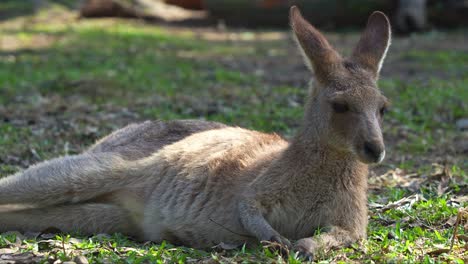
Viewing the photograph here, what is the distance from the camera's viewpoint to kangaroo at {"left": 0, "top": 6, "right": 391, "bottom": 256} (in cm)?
450

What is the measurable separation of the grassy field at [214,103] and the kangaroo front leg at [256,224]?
0.10m

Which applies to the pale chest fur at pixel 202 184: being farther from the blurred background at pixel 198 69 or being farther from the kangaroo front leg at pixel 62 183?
the blurred background at pixel 198 69

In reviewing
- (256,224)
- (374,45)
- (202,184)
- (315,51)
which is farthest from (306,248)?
(374,45)

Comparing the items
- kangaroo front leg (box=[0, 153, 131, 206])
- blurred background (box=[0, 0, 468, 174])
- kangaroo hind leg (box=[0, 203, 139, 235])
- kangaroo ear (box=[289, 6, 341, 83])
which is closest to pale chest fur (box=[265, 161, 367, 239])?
kangaroo ear (box=[289, 6, 341, 83])

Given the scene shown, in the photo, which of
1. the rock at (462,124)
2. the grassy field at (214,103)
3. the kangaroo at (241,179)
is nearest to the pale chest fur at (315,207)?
the kangaroo at (241,179)

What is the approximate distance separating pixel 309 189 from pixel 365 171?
0.48 meters

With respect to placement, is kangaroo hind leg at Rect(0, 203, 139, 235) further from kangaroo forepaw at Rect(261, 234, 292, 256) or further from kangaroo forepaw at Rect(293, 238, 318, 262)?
kangaroo forepaw at Rect(293, 238, 318, 262)

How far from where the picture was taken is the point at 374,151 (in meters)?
4.27

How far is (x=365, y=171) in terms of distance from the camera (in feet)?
15.8

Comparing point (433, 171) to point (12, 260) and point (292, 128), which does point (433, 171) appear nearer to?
point (292, 128)

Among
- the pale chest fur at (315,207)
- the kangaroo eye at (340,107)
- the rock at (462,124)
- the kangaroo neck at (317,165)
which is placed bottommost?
the rock at (462,124)

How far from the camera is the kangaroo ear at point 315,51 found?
476 cm

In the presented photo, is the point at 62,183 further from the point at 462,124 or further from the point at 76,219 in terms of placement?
the point at 462,124

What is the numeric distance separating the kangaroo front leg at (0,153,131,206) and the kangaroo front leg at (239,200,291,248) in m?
1.14
